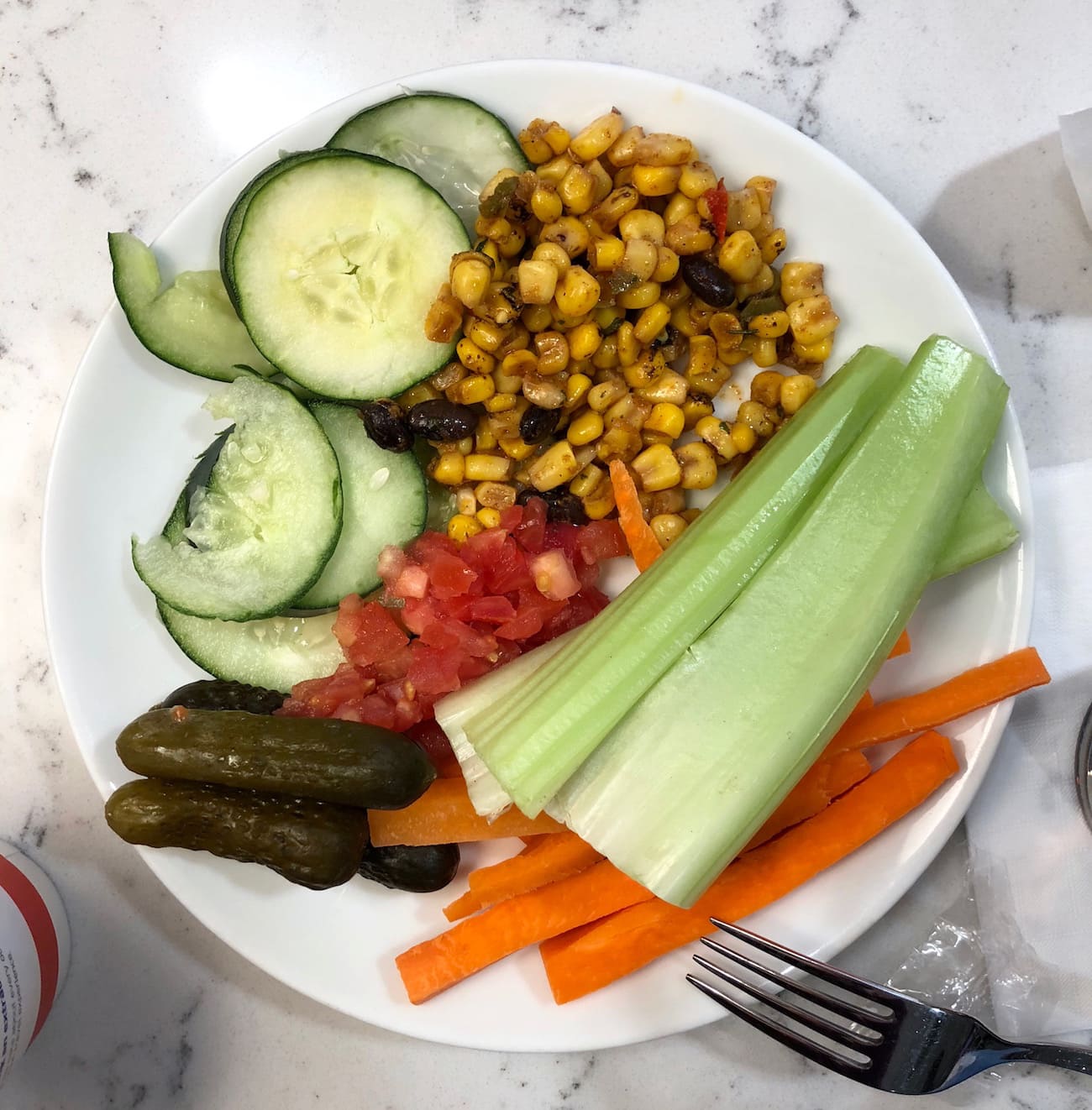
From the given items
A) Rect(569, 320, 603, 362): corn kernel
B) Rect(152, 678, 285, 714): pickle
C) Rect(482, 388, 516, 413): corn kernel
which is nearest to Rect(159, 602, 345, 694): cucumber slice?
Rect(152, 678, 285, 714): pickle

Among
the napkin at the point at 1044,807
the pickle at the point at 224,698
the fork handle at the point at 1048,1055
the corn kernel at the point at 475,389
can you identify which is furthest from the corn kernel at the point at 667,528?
the fork handle at the point at 1048,1055

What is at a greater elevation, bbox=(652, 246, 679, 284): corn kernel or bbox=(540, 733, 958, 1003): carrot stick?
bbox=(652, 246, 679, 284): corn kernel

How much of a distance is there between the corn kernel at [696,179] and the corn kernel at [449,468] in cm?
73

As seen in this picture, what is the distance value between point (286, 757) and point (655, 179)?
1.36 m

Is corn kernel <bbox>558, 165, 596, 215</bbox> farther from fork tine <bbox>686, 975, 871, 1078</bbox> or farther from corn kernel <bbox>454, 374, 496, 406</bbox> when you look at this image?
fork tine <bbox>686, 975, 871, 1078</bbox>

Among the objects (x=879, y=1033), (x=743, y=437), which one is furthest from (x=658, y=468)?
(x=879, y=1033)

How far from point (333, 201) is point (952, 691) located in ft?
5.21

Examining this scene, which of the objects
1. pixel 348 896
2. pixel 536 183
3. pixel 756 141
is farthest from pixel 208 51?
pixel 348 896

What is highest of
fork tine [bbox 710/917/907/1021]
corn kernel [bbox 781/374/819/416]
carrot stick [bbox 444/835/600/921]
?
corn kernel [bbox 781/374/819/416]

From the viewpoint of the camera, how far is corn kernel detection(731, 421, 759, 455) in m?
1.94

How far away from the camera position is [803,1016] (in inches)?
64.0

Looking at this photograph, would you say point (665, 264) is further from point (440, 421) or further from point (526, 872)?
point (526, 872)

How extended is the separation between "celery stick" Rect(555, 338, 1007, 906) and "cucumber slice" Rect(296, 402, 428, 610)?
0.65 meters

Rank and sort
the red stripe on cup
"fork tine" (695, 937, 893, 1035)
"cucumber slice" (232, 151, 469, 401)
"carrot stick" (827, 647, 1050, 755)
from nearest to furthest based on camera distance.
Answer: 1. "fork tine" (695, 937, 893, 1035)
2. "carrot stick" (827, 647, 1050, 755)
3. "cucumber slice" (232, 151, 469, 401)
4. the red stripe on cup
